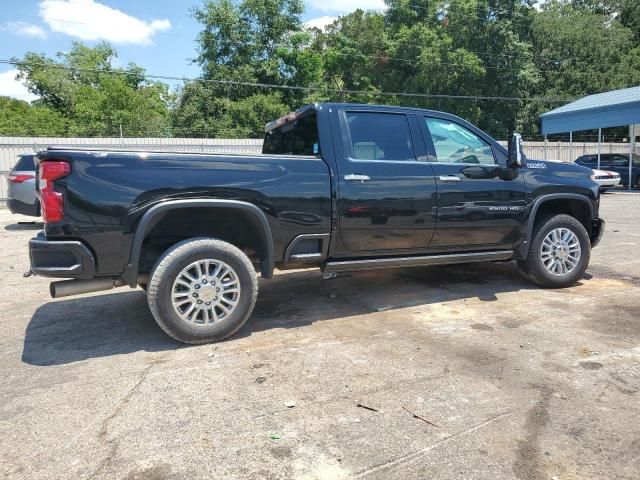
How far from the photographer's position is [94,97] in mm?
38344

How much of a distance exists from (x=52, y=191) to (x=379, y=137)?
283cm

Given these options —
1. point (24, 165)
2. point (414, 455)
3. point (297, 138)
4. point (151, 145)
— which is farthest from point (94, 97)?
point (414, 455)

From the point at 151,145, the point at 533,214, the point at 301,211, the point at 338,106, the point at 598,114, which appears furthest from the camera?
the point at 598,114

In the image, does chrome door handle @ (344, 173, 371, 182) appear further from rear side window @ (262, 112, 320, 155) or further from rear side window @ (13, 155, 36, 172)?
rear side window @ (13, 155, 36, 172)

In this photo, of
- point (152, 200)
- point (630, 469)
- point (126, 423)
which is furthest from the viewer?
point (152, 200)

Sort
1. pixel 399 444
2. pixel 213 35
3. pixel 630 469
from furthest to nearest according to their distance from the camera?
pixel 213 35 < pixel 399 444 < pixel 630 469

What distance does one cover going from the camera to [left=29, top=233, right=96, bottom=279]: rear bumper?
3.77 meters

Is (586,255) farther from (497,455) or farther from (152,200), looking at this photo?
(152,200)

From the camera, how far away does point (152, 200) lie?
3930mm

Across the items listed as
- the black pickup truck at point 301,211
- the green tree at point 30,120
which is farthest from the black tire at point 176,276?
the green tree at point 30,120

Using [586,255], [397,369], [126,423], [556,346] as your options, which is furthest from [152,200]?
[586,255]

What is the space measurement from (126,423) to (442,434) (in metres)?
1.78

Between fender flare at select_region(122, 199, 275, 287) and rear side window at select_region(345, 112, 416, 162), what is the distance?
105 centimetres

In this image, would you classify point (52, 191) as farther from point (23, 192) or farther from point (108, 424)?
point (23, 192)
